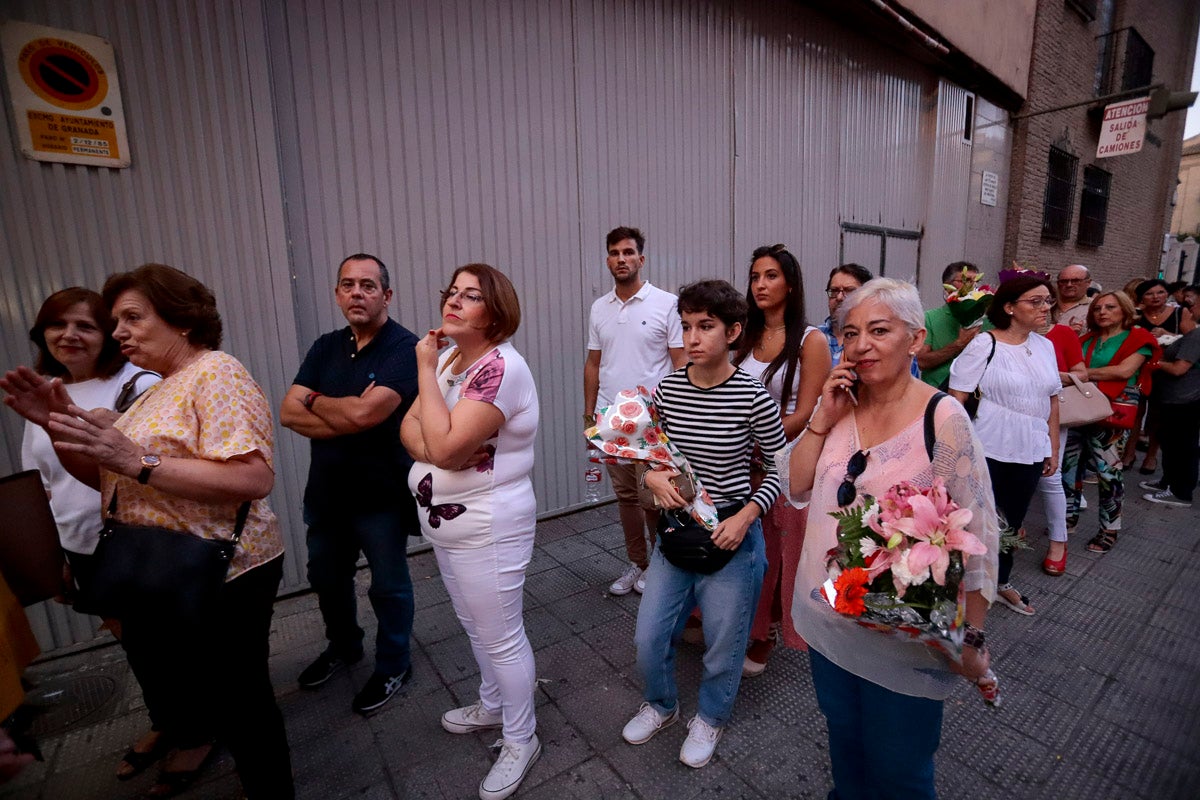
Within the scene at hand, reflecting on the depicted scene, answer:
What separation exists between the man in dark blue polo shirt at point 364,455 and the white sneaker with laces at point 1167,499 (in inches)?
278

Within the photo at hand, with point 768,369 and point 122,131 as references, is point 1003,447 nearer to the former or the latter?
point 768,369

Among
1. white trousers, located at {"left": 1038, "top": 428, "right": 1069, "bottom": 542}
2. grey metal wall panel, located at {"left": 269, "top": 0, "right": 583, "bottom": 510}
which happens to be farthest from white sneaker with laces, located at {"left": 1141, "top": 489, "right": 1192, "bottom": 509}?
grey metal wall panel, located at {"left": 269, "top": 0, "right": 583, "bottom": 510}

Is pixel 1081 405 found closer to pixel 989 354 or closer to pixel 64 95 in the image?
pixel 989 354

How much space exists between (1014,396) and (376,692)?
3862 millimetres

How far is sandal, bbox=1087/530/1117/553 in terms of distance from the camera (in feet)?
14.7

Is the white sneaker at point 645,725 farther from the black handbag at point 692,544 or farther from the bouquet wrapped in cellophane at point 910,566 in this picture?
the bouquet wrapped in cellophane at point 910,566

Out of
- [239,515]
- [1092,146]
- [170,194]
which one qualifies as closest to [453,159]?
[170,194]

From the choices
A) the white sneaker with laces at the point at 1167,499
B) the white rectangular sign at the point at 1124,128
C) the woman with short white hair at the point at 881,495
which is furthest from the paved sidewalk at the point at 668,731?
the white rectangular sign at the point at 1124,128

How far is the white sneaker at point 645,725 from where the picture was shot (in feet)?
8.07

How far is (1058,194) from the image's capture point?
11.1 meters

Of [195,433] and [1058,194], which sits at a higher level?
[1058,194]

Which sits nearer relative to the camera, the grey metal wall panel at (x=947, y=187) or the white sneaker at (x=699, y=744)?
the white sneaker at (x=699, y=744)

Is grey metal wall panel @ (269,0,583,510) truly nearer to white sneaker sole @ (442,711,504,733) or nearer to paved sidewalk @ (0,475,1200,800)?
paved sidewalk @ (0,475,1200,800)

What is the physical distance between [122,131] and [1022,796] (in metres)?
5.32
